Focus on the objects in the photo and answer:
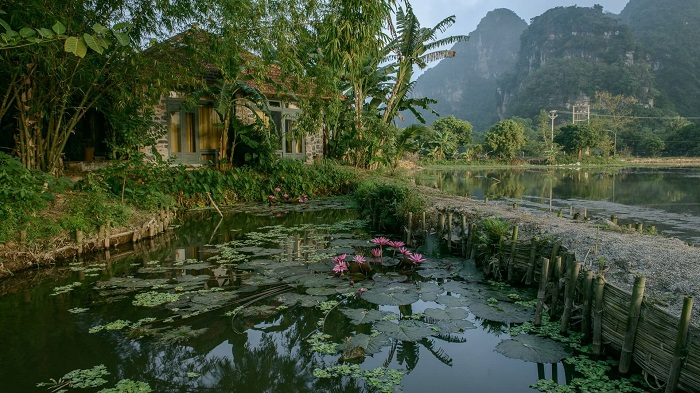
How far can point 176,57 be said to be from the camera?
30.1 ft

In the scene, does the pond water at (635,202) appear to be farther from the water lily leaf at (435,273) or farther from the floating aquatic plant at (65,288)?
the floating aquatic plant at (65,288)

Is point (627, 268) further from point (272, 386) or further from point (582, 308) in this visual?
point (272, 386)

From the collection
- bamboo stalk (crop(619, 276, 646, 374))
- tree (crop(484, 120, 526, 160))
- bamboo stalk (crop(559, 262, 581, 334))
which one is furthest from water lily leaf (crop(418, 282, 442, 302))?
tree (crop(484, 120, 526, 160))

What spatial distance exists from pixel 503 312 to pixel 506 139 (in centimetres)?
4200

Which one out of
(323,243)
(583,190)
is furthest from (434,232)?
(583,190)

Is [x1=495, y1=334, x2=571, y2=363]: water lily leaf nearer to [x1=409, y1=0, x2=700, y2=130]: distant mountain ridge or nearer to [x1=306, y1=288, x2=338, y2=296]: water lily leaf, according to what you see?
[x1=306, y1=288, x2=338, y2=296]: water lily leaf

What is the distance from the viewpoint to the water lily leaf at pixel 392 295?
15.0 ft

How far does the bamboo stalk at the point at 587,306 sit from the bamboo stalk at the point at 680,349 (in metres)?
0.85

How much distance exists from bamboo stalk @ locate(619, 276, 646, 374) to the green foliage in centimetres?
466

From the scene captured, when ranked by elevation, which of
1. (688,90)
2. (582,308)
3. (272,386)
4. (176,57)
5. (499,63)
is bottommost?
(272,386)

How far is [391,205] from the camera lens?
8719 millimetres

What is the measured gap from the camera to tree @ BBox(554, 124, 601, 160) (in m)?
40.9

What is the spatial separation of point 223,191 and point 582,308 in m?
9.73

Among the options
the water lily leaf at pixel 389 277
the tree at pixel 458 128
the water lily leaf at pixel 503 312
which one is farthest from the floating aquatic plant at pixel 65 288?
the tree at pixel 458 128
